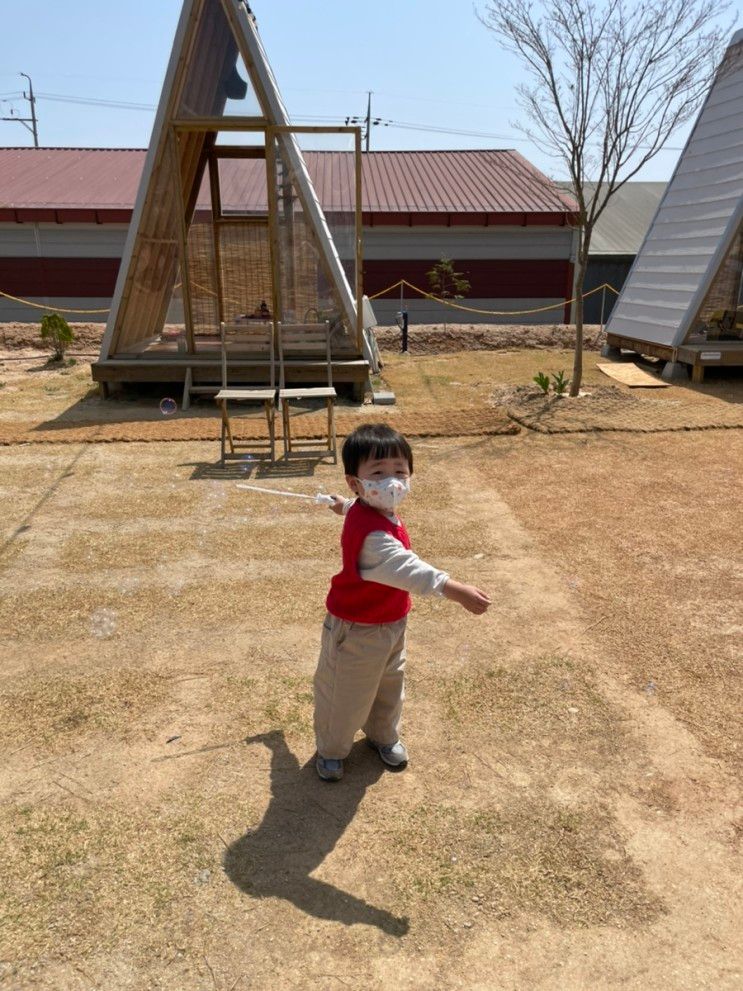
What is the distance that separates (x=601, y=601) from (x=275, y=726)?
231 centimetres

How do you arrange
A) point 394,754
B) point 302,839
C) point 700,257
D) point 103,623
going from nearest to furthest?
1. point 302,839
2. point 394,754
3. point 103,623
4. point 700,257

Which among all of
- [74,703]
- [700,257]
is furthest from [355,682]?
[700,257]

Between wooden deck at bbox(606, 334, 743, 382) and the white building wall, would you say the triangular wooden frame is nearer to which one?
wooden deck at bbox(606, 334, 743, 382)

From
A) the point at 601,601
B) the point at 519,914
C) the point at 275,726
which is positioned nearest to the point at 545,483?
the point at 601,601

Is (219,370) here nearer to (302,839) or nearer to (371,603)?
(371,603)

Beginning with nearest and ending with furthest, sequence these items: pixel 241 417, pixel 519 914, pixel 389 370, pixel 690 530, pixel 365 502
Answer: pixel 519 914 < pixel 365 502 < pixel 690 530 < pixel 241 417 < pixel 389 370

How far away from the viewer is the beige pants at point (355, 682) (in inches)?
112

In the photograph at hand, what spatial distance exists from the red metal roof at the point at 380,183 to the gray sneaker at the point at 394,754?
18.2m

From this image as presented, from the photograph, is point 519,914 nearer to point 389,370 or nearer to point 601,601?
point 601,601

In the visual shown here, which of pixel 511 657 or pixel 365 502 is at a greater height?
pixel 365 502

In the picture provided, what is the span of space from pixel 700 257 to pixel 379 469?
39.2ft

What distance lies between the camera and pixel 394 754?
121 inches

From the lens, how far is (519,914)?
236 cm

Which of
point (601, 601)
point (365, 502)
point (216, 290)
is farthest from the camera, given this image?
point (216, 290)
